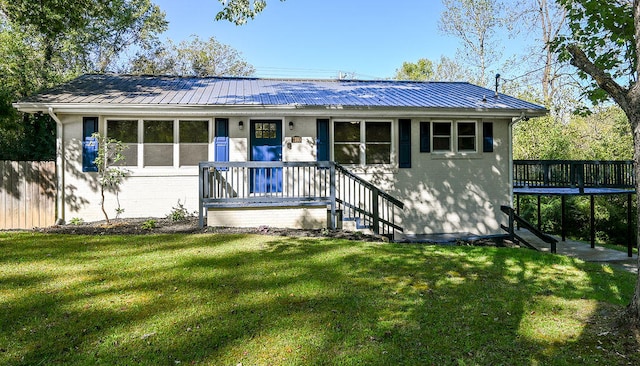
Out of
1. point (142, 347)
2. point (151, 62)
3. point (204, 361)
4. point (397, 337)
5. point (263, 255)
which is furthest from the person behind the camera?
point (151, 62)

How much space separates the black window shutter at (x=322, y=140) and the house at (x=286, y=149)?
3 cm

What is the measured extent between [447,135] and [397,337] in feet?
26.4

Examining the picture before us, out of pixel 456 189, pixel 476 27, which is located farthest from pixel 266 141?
pixel 476 27

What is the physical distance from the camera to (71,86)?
9.83 m

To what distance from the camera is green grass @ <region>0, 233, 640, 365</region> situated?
2.75m

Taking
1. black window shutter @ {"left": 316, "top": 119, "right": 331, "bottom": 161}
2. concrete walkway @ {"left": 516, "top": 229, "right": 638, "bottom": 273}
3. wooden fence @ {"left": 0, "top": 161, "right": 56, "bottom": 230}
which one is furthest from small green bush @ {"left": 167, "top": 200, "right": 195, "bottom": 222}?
concrete walkway @ {"left": 516, "top": 229, "right": 638, "bottom": 273}

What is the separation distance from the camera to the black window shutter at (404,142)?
9680 millimetres

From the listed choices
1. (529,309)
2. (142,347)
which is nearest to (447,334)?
(529,309)

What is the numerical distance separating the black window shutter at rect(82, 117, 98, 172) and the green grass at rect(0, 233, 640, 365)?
3.14 meters

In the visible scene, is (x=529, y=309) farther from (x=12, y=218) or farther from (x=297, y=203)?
(x=12, y=218)

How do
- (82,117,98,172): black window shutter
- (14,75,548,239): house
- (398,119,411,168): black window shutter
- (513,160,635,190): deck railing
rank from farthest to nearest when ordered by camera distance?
1. (513,160,635,190): deck railing
2. (398,119,411,168): black window shutter
3. (82,117,98,172): black window shutter
4. (14,75,548,239): house

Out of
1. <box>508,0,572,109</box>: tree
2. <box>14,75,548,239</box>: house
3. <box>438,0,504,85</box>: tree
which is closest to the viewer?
<box>14,75,548,239</box>: house

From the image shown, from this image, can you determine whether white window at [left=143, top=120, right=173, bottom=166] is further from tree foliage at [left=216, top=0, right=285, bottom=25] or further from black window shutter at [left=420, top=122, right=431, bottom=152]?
Answer: black window shutter at [left=420, top=122, right=431, bottom=152]

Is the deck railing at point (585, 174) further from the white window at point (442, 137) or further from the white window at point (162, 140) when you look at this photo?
the white window at point (162, 140)
